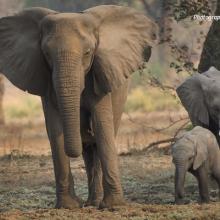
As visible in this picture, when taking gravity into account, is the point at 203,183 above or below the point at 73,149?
below

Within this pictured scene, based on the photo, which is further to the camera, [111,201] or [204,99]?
[204,99]

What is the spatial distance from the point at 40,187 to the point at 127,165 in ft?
6.54

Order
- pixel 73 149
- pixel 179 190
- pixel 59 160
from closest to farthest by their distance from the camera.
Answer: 1. pixel 73 149
2. pixel 59 160
3. pixel 179 190

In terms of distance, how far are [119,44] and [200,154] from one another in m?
1.47

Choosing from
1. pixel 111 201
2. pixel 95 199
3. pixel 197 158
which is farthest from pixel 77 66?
pixel 197 158

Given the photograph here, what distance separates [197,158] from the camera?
29.6 feet

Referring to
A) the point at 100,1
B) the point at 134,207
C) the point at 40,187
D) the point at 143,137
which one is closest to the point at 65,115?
the point at 134,207

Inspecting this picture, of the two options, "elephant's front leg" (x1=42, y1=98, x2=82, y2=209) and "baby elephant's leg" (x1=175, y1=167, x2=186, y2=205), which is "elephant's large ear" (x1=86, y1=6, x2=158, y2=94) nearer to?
"elephant's front leg" (x1=42, y1=98, x2=82, y2=209)

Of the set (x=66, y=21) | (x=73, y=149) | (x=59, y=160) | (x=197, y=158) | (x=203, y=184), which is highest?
(x=66, y=21)

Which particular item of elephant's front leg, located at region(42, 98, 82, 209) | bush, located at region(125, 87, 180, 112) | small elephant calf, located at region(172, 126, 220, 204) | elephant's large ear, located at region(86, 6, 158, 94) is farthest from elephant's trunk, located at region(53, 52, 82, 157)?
bush, located at region(125, 87, 180, 112)

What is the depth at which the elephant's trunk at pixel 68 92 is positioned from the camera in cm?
748

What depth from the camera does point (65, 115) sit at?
7.51m

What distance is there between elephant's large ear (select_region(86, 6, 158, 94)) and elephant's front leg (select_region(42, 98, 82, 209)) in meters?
0.43

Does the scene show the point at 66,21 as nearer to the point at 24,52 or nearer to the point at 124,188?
the point at 24,52
